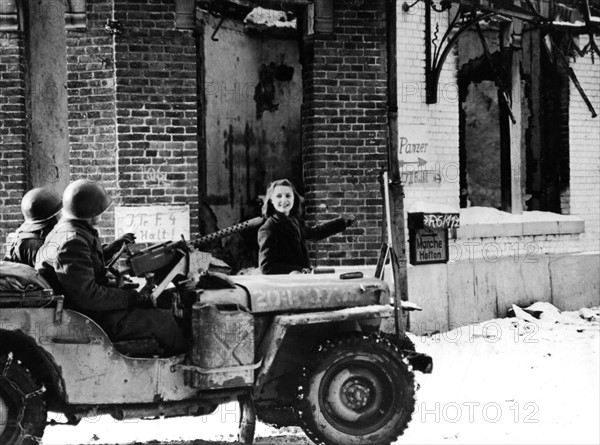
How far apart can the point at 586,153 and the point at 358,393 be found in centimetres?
745

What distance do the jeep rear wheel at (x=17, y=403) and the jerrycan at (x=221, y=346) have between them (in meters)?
0.91

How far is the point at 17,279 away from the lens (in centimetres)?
416

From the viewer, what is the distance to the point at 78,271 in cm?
419

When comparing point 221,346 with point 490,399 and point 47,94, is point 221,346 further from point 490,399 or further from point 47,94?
point 47,94

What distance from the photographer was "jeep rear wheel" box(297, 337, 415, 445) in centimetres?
462

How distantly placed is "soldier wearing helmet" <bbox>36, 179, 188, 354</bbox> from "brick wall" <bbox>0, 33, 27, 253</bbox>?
3.50 meters

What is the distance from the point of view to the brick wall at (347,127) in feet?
27.1

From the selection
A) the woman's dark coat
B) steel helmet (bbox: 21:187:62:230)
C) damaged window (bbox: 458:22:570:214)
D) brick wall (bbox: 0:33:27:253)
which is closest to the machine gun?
steel helmet (bbox: 21:187:62:230)

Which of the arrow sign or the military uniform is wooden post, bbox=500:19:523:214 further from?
the military uniform

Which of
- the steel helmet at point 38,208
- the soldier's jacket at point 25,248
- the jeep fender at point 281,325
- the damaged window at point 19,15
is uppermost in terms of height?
the damaged window at point 19,15

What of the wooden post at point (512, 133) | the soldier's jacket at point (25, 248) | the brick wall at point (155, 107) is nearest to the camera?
the soldier's jacket at point (25, 248)

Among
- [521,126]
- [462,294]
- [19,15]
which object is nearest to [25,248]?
[19,15]

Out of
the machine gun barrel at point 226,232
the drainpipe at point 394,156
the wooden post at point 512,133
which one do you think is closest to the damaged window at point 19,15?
the machine gun barrel at point 226,232

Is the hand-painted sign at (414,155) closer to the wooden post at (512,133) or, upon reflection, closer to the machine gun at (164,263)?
the wooden post at (512,133)
